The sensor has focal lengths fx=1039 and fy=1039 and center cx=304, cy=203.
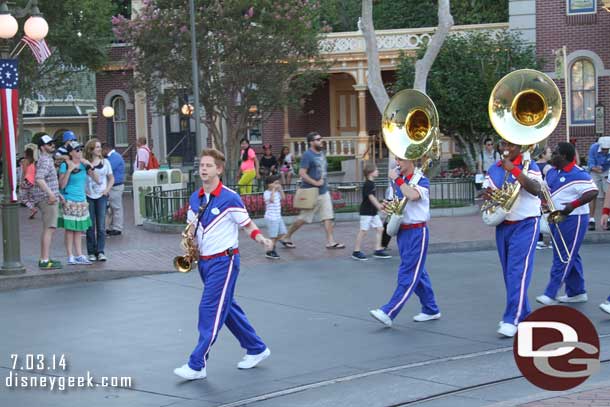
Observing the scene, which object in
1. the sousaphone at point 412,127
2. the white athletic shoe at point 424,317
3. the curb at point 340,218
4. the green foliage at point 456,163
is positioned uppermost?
the sousaphone at point 412,127

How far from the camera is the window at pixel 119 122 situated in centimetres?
3772

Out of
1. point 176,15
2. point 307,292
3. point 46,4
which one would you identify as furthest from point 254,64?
point 307,292

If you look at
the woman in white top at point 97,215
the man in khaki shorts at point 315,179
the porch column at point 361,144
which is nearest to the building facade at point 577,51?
the porch column at point 361,144

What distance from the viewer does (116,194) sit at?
58.4ft

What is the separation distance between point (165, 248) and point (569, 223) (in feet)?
23.5

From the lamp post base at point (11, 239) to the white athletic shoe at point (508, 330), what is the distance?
654 cm

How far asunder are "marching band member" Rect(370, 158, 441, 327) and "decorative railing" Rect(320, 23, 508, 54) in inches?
771

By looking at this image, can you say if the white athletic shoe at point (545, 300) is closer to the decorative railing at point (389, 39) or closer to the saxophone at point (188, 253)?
the saxophone at point (188, 253)

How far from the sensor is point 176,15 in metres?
25.0

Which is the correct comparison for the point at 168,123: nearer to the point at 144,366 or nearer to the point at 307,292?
the point at 307,292

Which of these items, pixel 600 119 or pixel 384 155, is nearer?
pixel 600 119

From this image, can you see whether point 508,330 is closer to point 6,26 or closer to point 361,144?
point 6,26

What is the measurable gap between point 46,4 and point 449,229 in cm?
1666

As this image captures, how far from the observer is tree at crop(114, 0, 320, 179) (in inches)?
976
